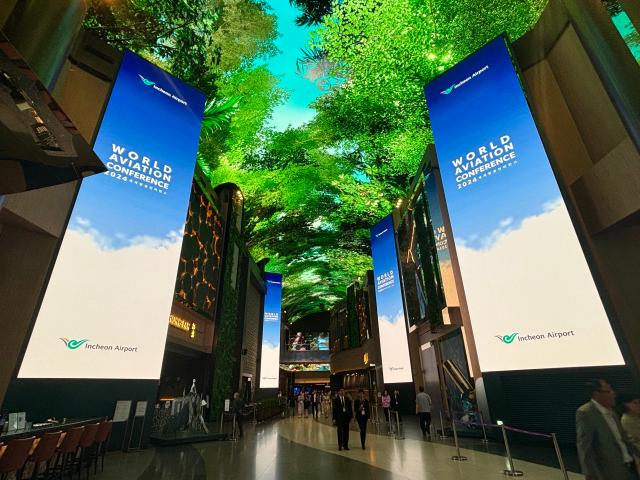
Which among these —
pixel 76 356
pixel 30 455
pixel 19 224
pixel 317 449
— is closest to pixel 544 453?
pixel 317 449

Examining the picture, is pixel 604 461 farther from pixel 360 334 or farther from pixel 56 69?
pixel 360 334

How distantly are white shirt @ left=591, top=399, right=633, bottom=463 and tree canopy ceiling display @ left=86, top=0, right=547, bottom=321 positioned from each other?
11.8m

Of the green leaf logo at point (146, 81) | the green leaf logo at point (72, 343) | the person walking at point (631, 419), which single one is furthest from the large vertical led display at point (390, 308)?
the person walking at point (631, 419)

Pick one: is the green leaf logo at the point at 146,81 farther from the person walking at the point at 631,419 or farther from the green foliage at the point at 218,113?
the person walking at the point at 631,419

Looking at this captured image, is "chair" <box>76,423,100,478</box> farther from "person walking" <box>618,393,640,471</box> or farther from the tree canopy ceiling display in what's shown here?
the tree canopy ceiling display

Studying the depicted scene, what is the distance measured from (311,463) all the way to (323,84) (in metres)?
15.6

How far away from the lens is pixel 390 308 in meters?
13.6

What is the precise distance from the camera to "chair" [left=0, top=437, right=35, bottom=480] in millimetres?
3305

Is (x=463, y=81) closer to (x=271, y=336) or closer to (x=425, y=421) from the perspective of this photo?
(x=425, y=421)

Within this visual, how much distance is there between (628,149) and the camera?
502 cm

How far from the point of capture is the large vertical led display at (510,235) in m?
5.01

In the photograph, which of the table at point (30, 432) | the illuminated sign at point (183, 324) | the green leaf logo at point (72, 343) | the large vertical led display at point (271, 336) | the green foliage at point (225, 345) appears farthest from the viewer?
the large vertical led display at point (271, 336)

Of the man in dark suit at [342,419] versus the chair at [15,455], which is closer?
the chair at [15,455]

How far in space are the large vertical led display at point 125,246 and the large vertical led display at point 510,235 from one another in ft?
19.7
